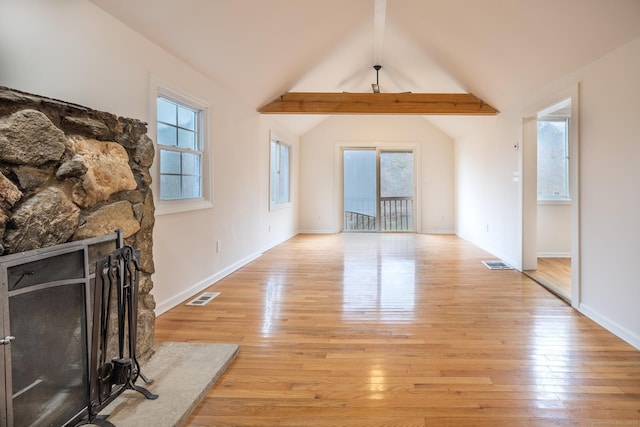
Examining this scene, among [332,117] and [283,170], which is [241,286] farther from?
[332,117]

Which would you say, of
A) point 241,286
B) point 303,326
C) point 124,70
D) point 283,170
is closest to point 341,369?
point 303,326

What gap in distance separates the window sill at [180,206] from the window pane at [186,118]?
2.42ft

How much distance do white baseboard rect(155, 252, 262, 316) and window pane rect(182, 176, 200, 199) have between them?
867mm

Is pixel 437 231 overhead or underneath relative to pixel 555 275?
overhead

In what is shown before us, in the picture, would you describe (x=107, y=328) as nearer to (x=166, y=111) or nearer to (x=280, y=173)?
(x=166, y=111)

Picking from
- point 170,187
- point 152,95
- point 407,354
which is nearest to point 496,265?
point 407,354

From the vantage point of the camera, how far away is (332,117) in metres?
7.91

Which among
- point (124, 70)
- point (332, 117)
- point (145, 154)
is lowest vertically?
point (145, 154)

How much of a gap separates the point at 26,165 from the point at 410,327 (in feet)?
7.84

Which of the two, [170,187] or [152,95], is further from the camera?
[170,187]

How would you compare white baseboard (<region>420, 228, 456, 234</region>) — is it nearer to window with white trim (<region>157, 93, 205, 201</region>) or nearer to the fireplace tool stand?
window with white trim (<region>157, 93, 205, 201</region>)

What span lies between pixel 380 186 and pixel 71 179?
277 inches

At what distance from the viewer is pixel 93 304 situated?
4.81ft

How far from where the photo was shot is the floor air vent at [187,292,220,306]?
10.2 feet
